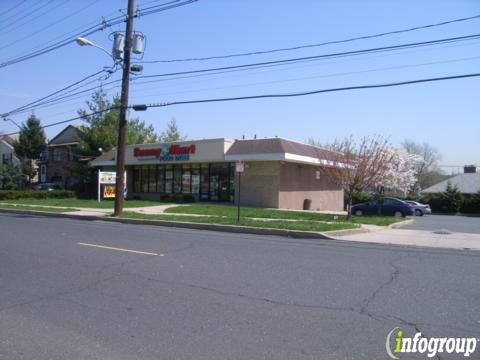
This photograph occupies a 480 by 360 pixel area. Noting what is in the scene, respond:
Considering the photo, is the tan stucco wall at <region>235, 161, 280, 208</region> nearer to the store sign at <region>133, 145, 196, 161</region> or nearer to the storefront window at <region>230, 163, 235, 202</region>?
the storefront window at <region>230, 163, 235, 202</region>

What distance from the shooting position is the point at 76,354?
4.62 m

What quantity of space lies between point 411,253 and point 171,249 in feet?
19.3

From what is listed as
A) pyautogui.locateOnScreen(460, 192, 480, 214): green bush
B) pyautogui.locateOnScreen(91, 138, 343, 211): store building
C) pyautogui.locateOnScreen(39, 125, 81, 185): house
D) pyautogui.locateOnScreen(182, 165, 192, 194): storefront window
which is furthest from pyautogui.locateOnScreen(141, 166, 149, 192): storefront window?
pyautogui.locateOnScreen(460, 192, 480, 214): green bush

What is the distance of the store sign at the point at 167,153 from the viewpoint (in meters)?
31.1

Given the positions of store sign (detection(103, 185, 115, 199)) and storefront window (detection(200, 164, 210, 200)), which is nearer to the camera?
storefront window (detection(200, 164, 210, 200))

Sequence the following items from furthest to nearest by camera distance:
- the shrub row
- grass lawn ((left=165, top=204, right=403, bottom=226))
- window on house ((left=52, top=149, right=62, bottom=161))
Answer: window on house ((left=52, top=149, right=62, bottom=161)), the shrub row, grass lawn ((left=165, top=204, right=403, bottom=226))

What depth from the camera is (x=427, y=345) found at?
15.9 feet

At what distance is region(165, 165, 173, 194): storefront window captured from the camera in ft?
112

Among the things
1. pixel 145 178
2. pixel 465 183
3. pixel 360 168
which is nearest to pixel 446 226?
pixel 360 168

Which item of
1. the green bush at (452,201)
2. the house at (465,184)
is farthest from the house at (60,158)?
the house at (465,184)

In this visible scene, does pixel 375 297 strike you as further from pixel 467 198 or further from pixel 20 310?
pixel 467 198

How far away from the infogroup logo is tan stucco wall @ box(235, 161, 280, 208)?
2242cm

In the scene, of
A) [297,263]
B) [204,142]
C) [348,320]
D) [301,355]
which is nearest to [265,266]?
[297,263]

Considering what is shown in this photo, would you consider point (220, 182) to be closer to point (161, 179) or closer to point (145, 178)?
point (161, 179)
